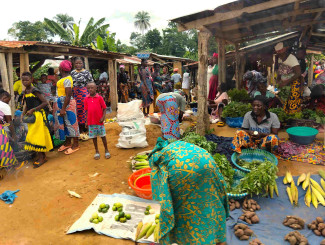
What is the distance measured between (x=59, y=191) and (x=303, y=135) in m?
4.51

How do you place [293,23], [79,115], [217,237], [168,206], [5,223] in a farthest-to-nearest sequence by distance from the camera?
[293,23] < [79,115] < [5,223] < [217,237] < [168,206]

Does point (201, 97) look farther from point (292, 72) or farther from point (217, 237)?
point (217, 237)

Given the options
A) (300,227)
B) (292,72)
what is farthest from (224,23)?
(300,227)

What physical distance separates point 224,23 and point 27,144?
17.8 ft

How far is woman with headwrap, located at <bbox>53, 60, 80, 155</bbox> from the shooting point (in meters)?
4.93

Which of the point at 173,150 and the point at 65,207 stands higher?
the point at 173,150

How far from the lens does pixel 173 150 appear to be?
1727 mm

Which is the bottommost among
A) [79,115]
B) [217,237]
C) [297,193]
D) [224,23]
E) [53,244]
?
[53,244]

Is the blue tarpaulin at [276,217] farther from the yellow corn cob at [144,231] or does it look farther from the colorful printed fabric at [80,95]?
the colorful printed fabric at [80,95]

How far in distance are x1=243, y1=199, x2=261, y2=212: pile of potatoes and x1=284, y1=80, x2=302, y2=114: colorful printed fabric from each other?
12.0ft

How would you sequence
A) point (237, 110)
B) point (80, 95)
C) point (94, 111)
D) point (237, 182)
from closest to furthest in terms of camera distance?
point (237, 182), point (94, 111), point (80, 95), point (237, 110)

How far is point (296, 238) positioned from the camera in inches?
94.9

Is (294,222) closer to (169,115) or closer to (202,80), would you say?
(169,115)

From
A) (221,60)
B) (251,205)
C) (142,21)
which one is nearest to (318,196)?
(251,205)
